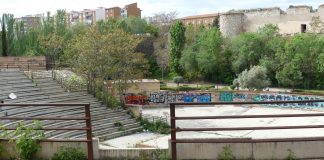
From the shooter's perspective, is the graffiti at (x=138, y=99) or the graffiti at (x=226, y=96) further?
the graffiti at (x=226, y=96)

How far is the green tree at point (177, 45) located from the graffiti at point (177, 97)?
590 inches

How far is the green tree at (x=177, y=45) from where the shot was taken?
167 ft

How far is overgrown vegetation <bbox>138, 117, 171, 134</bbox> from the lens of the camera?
900 inches

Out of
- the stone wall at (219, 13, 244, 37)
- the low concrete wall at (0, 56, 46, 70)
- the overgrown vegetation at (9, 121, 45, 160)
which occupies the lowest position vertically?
the overgrown vegetation at (9, 121, 45, 160)

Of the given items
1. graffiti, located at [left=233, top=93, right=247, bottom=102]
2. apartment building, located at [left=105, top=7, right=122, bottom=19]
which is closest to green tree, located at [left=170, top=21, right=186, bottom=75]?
graffiti, located at [left=233, top=93, right=247, bottom=102]

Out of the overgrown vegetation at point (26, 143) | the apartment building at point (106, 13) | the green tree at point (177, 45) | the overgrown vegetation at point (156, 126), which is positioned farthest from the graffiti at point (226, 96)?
the apartment building at point (106, 13)

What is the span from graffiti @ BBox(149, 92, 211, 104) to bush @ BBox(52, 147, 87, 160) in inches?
1169

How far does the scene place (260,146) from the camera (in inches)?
213

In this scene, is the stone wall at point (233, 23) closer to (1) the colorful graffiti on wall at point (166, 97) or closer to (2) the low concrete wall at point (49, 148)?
(1) the colorful graffiti on wall at point (166, 97)

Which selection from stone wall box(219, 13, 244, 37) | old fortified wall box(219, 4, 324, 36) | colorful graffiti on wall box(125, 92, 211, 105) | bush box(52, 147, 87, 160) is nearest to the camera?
bush box(52, 147, 87, 160)

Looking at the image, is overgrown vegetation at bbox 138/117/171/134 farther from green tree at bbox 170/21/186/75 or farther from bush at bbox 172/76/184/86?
green tree at bbox 170/21/186/75

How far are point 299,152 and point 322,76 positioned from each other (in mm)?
37572

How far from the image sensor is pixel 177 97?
35969 mm

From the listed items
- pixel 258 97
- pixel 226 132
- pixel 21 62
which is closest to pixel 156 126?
pixel 226 132
